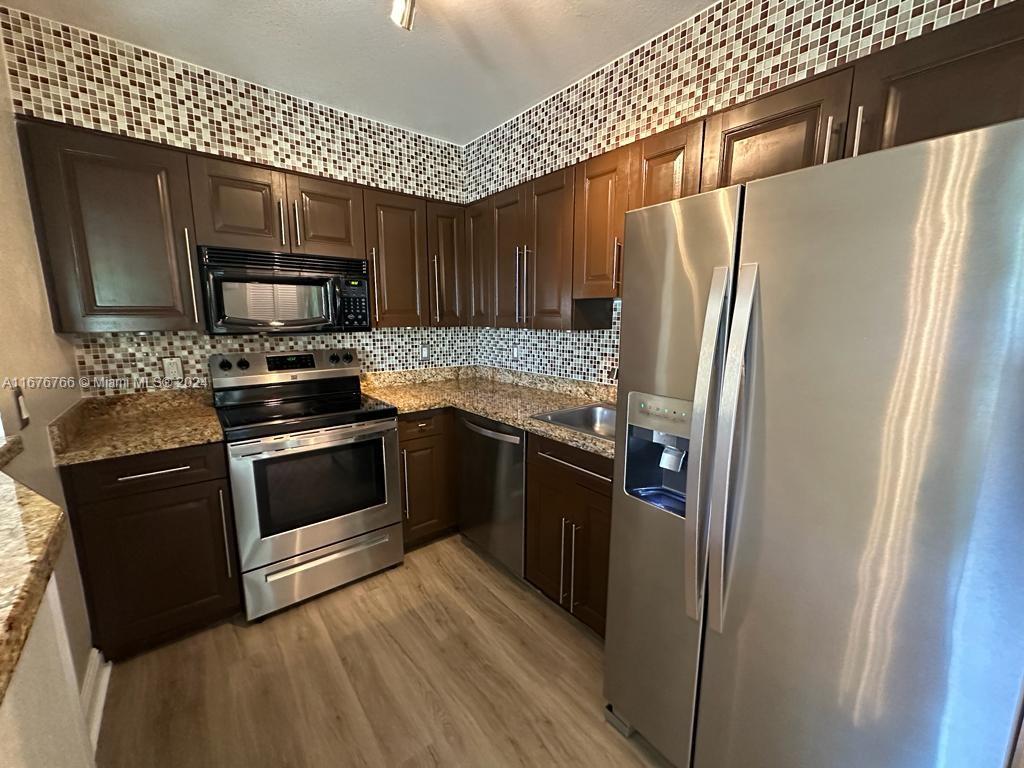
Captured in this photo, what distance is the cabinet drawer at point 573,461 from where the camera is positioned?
1.66m

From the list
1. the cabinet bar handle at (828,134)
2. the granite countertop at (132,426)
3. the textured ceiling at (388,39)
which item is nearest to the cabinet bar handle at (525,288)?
the textured ceiling at (388,39)

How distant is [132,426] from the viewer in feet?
6.21

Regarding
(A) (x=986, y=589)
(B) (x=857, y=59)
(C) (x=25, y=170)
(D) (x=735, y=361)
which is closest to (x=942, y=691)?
(A) (x=986, y=589)

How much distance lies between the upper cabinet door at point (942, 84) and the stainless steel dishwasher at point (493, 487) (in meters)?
1.67

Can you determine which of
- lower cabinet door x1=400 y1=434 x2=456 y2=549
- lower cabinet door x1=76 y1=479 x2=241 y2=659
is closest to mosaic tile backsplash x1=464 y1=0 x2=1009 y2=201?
lower cabinet door x1=400 y1=434 x2=456 y2=549

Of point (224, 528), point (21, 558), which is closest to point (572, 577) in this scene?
point (224, 528)

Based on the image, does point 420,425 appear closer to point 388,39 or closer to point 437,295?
point 437,295

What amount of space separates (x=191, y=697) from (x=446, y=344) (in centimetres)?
233

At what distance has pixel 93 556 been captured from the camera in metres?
1.63

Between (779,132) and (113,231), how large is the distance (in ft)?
8.84

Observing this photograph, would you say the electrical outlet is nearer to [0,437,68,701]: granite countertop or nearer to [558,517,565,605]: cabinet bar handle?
[0,437,68,701]: granite countertop

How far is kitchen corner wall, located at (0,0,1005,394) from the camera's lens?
4.54ft

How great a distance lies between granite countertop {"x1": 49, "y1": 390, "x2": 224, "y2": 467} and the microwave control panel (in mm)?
821

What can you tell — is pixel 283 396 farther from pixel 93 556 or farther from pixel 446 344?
pixel 446 344
